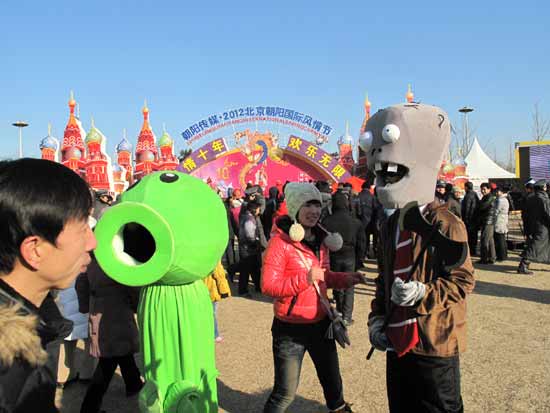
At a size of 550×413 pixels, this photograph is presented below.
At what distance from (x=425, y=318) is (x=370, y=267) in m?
7.26

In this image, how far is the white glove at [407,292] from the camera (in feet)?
6.11

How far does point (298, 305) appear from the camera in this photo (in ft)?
9.22

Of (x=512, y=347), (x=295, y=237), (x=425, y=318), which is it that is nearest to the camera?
(x=425, y=318)

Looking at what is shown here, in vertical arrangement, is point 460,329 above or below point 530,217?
below

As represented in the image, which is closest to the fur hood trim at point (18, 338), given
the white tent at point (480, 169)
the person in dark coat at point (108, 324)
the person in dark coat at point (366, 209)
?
the person in dark coat at point (108, 324)

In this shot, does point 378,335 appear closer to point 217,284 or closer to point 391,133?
point 391,133

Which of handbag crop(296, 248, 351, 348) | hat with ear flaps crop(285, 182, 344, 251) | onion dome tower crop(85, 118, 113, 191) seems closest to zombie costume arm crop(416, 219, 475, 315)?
handbag crop(296, 248, 351, 348)

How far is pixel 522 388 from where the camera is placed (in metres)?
3.71

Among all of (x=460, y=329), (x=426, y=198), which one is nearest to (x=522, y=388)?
(x=460, y=329)

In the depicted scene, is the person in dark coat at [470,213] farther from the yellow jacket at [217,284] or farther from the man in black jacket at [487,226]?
the yellow jacket at [217,284]

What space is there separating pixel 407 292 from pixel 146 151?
2186 cm

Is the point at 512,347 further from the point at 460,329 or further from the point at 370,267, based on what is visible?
the point at 370,267

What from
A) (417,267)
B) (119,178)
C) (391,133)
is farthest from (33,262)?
(119,178)

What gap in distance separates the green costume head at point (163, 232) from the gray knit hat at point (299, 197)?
0.51 metres
